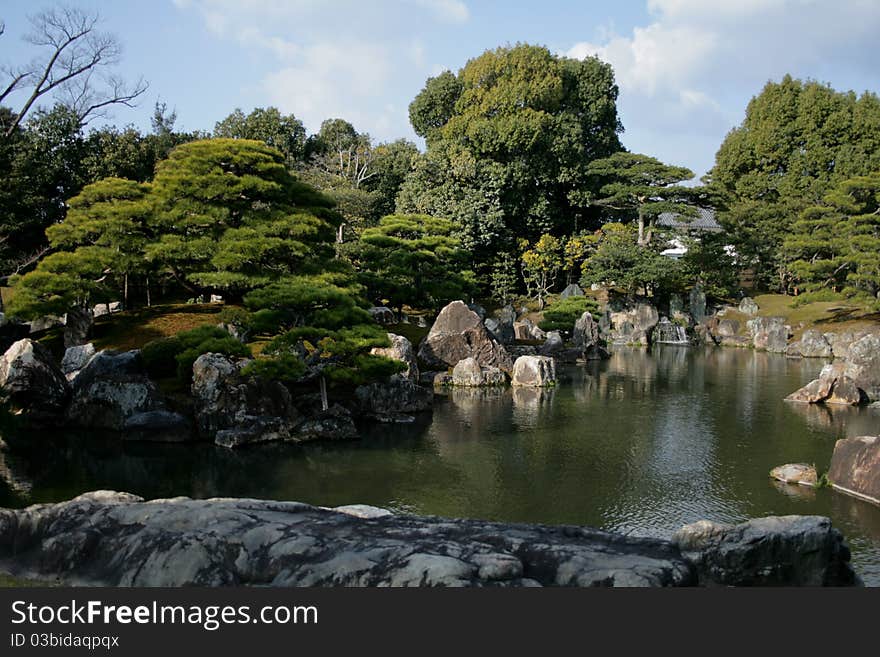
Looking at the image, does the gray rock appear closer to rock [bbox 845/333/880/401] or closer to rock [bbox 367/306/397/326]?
rock [bbox 367/306/397/326]

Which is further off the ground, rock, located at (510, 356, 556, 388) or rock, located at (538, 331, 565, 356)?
rock, located at (538, 331, 565, 356)

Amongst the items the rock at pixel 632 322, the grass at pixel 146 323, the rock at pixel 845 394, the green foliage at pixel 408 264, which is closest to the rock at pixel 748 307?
the rock at pixel 632 322

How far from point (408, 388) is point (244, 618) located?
13.6 meters

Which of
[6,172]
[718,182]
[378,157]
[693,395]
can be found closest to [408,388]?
[693,395]

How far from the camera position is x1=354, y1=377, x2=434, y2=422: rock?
1811 centimetres

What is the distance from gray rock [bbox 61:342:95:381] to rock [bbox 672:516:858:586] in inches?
607

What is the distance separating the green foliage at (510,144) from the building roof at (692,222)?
549cm

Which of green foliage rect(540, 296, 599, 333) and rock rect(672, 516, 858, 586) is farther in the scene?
green foliage rect(540, 296, 599, 333)

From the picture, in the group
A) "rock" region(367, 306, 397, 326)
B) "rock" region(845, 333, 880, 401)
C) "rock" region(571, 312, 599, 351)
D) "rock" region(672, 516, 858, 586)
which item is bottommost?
"rock" region(672, 516, 858, 586)

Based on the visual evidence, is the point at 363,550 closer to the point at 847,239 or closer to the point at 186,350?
the point at 186,350

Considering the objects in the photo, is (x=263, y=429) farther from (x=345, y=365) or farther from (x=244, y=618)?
(x=244, y=618)

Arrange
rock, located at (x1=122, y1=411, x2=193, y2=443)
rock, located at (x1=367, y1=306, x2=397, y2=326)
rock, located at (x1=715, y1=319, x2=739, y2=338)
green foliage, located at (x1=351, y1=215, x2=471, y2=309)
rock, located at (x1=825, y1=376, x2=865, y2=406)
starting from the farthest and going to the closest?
rock, located at (x1=715, y1=319, x2=739, y2=338)
rock, located at (x1=367, y1=306, x2=397, y2=326)
green foliage, located at (x1=351, y1=215, x2=471, y2=309)
rock, located at (x1=825, y1=376, x2=865, y2=406)
rock, located at (x1=122, y1=411, x2=193, y2=443)

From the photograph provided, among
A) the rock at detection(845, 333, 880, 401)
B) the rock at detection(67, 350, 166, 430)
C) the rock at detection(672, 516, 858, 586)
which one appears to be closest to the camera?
the rock at detection(672, 516, 858, 586)

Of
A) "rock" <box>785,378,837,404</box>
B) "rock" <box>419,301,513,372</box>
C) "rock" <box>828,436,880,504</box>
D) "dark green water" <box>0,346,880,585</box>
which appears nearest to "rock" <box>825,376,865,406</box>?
"rock" <box>785,378,837,404</box>
